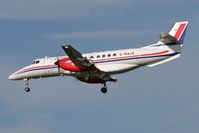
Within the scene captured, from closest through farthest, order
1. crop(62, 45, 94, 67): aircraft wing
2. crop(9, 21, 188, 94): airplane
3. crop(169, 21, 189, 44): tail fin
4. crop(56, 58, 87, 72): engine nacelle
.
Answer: crop(62, 45, 94, 67): aircraft wing < crop(9, 21, 188, 94): airplane < crop(56, 58, 87, 72): engine nacelle < crop(169, 21, 189, 44): tail fin

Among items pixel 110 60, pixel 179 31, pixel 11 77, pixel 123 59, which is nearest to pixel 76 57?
pixel 110 60

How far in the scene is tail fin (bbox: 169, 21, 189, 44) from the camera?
425 ft

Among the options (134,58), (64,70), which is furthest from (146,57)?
(64,70)

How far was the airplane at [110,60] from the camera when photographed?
127812 millimetres

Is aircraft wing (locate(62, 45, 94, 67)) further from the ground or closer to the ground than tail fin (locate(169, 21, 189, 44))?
closer to the ground

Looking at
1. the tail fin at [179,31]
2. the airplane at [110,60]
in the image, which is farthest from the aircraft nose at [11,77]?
the tail fin at [179,31]

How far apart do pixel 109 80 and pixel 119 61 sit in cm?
357

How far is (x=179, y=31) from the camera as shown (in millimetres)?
130250

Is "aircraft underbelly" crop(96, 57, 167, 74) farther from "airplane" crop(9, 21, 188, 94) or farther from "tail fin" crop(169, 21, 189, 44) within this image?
"tail fin" crop(169, 21, 189, 44)

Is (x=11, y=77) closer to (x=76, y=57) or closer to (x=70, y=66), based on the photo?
(x=70, y=66)

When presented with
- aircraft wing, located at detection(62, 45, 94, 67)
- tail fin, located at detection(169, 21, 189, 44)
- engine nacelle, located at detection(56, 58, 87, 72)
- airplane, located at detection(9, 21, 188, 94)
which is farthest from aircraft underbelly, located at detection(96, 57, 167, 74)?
tail fin, located at detection(169, 21, 189, 44)

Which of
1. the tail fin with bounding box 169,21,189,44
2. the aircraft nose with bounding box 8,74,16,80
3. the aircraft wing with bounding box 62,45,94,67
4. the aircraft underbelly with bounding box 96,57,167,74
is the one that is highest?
the tail fin with bounding box 169,21,189,44

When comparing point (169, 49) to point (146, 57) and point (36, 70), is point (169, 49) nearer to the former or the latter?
point (146, 57)

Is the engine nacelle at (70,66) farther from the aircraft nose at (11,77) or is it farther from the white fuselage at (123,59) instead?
the aircraft nose at (11,77)
